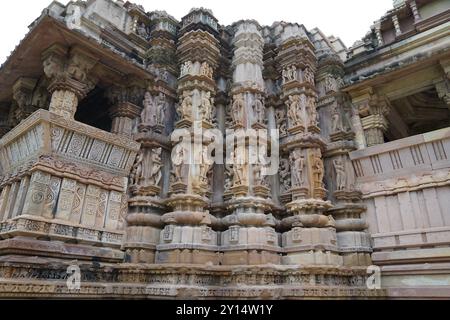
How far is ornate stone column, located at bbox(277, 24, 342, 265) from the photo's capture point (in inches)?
231

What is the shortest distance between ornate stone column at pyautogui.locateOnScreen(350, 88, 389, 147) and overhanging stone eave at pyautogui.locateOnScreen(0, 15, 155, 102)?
16.2 ft

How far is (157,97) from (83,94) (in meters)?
1.54

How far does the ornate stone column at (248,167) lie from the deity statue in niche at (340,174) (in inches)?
59.9

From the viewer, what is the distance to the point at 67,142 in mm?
5242

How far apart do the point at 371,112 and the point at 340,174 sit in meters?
1.88

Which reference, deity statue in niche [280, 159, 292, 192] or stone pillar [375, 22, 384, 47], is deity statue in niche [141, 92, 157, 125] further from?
stone pillar [375, 22, 384, 47]

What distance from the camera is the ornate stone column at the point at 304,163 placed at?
5.86 m

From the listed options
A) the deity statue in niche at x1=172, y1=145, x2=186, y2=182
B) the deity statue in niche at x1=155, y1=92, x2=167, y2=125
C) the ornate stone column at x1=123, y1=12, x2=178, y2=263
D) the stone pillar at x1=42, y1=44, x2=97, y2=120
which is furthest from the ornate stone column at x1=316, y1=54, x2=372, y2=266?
the stone pillar at x1=42, y1=44, x2=97, y2=120

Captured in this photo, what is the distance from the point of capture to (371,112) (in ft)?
24.3

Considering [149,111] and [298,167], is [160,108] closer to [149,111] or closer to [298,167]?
[149,111]

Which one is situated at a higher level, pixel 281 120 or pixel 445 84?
pixel 445 84

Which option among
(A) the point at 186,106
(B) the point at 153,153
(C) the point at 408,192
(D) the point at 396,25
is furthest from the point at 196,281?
(D) the point at 396,25

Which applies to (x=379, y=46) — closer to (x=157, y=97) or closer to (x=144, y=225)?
(x=157, y=97)
